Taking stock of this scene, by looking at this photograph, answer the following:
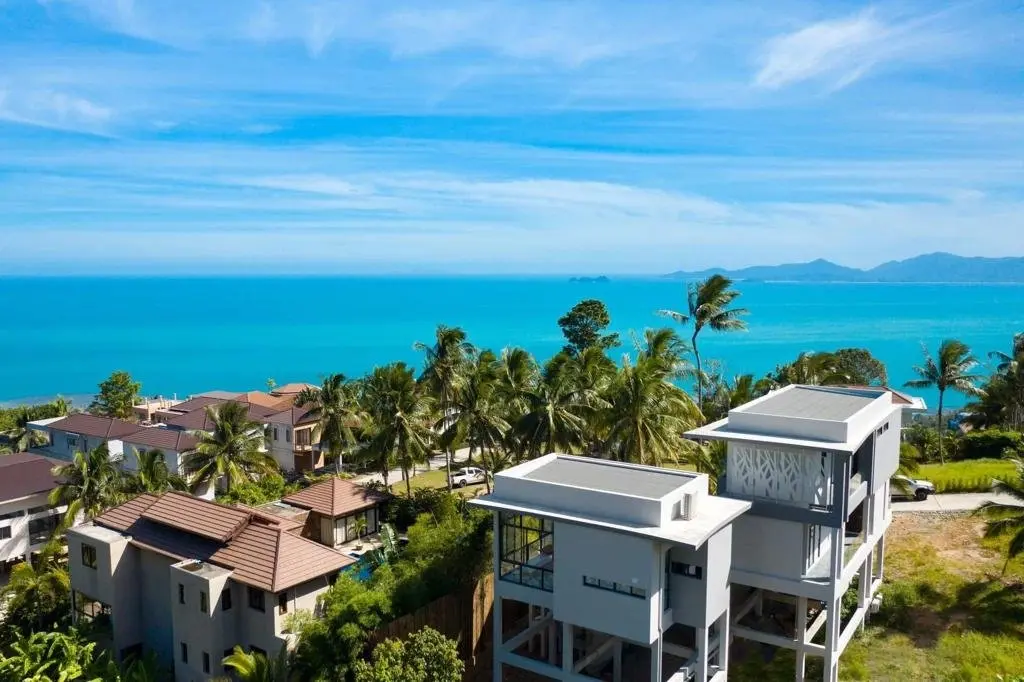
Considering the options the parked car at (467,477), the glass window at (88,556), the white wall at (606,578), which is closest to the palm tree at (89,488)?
the glass window at (88,556)

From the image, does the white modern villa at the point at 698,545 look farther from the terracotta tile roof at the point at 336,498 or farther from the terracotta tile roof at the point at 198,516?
the terracotta tile roof at the point at 336,498

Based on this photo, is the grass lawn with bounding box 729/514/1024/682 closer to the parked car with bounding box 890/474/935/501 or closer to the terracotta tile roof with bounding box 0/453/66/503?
the parked car with bounding box 890/474/935/501

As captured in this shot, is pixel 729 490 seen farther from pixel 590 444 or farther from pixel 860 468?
pixel 590 444

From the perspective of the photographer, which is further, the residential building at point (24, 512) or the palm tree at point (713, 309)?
the palm tree at point (713, 309)

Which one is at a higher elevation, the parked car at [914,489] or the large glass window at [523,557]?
the large glass window at [523,557]

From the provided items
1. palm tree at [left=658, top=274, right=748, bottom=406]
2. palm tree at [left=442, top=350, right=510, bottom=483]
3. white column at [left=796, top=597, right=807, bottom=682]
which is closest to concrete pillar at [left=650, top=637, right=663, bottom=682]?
white column at [left=796, top=597, right=807, bottom=682]

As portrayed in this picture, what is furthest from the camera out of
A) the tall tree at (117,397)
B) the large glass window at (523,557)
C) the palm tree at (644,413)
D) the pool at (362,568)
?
the tall tree at (117,397)
